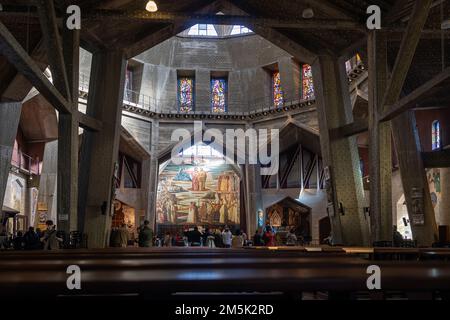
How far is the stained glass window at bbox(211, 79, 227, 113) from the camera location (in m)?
29.5

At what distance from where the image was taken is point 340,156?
14180 millimetres

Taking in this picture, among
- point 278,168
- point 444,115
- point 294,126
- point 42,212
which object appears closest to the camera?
point 444,115

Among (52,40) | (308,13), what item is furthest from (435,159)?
(52,40)

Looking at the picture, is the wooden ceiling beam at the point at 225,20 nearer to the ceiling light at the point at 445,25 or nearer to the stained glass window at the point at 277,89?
the ceiling light at the point at 445,25

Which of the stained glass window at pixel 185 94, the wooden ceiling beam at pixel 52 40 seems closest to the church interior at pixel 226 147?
the wooden ceiling beam at pixel 52 40

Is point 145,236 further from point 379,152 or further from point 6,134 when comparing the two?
point 379,152

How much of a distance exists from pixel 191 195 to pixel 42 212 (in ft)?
32.4

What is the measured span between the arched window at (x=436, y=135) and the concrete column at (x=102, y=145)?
433 inches

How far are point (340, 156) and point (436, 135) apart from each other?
5975 mm

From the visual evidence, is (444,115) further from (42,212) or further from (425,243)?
(42,212)

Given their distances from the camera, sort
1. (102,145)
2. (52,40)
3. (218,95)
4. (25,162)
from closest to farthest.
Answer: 1. (52,40)
2. (102,145)
3. (25,162)
4. (218,95)

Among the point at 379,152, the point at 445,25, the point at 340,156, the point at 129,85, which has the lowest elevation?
the point at 379,152

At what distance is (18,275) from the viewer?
226cm
